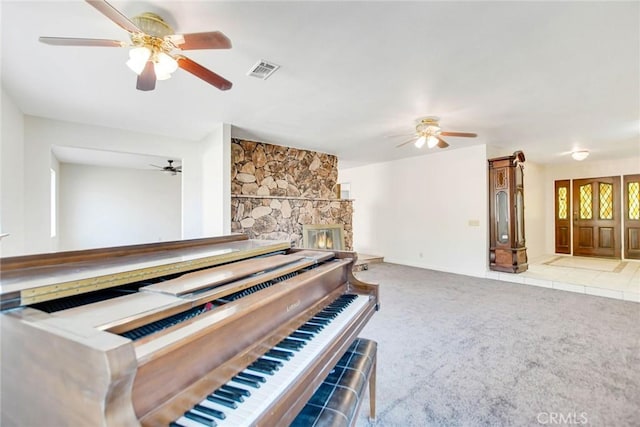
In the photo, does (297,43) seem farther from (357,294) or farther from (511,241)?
(511,241)

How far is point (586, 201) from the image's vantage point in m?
7.19

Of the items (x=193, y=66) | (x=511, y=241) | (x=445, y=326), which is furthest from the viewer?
(x=511, y=241)

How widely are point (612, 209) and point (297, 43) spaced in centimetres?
856

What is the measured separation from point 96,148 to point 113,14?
10.8 ft

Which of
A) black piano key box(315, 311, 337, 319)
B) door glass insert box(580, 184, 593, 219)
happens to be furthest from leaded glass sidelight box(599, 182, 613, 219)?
black piano key box(315, 311, 337, 319)

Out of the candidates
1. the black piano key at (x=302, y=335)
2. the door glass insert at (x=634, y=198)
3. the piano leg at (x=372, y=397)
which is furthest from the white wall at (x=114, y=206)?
the door glass insert at (x=634, y=198)

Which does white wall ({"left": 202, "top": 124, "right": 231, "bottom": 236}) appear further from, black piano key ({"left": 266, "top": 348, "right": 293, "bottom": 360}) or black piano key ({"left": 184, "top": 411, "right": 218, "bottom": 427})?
black piano key ({"left": 184, "top": 411, "right": 218, "bottom": 427})

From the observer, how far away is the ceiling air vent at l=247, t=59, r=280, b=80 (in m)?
2.43

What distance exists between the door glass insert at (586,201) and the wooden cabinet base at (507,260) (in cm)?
329

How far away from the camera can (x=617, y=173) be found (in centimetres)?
→ 673

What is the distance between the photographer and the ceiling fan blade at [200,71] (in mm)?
2068

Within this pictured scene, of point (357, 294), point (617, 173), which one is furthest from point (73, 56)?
point (617, 173)

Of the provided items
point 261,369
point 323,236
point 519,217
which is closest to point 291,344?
point 261,369

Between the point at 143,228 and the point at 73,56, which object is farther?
the point at 143,228
